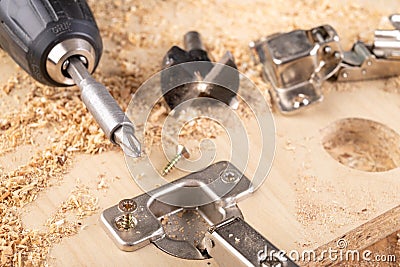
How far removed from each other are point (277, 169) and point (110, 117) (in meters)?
0.39

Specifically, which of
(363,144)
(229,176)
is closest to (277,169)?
(229,176)

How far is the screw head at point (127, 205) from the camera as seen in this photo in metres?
1.27

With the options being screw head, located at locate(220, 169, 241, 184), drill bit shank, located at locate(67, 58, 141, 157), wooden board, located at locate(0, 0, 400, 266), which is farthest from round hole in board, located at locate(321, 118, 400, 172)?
drill bit shank, located at locate(67, 58, 141, 157)

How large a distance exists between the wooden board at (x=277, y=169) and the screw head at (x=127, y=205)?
5 centimetres

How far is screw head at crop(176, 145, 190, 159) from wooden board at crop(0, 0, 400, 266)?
120mm

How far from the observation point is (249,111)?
1562 mm

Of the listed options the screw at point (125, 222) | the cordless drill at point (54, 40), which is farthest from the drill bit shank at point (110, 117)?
the screw at point (125, 222)

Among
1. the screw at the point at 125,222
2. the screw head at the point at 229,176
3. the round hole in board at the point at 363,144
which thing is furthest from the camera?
the round hole in board at the point at 363,144

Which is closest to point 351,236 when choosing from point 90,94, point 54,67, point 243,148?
point 243,148

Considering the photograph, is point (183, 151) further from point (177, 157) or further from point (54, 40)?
point (54, 40)

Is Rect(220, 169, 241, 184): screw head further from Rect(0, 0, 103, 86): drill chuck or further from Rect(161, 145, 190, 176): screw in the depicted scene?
Rect(0, 0, 103, 86): drill chuck

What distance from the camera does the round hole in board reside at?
1.55 m

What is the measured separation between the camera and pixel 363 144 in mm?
1606

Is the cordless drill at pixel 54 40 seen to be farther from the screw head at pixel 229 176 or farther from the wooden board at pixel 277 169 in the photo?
the screw head at pixel 229 176
